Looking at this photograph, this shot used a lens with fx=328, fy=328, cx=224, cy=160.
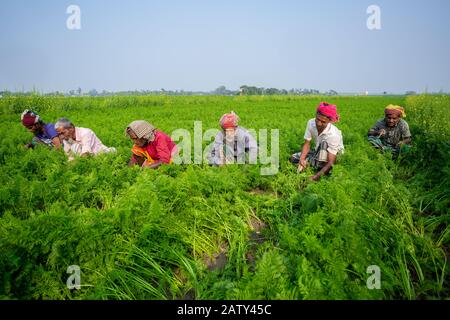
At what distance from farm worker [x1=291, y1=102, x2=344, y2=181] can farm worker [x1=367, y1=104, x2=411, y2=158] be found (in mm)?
1653

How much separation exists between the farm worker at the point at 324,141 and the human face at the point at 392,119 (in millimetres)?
1837

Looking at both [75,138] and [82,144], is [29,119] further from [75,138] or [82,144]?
[82,144]

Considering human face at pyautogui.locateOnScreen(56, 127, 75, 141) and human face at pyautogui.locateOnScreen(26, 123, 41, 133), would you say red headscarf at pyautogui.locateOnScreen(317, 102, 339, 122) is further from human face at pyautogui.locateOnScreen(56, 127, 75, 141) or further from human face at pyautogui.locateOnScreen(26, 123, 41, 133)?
human face at pyautogui.locateOnScreen(26, 123, 41, 133)

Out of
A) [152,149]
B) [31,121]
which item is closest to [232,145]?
[152,149]

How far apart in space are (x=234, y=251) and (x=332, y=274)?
1.17 meters

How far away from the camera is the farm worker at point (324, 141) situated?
18.2 feet

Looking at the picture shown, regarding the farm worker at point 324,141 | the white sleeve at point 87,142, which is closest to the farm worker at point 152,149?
the white sleeve at point 87,142

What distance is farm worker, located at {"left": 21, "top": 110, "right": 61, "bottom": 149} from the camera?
6.72 m

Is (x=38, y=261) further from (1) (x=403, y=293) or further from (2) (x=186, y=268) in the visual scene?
(1) (x=403, y=293)

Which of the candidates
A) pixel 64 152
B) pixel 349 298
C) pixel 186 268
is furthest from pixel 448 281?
pixel 64 152

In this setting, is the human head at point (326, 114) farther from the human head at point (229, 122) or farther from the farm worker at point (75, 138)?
the farm worker at point (75, 138)

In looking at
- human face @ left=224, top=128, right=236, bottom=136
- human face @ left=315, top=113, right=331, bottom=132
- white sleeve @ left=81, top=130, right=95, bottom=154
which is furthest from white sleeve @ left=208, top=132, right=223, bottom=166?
white sleeve @ left=81, top=130, right=95, bottom=154

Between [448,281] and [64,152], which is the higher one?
[64,152]
